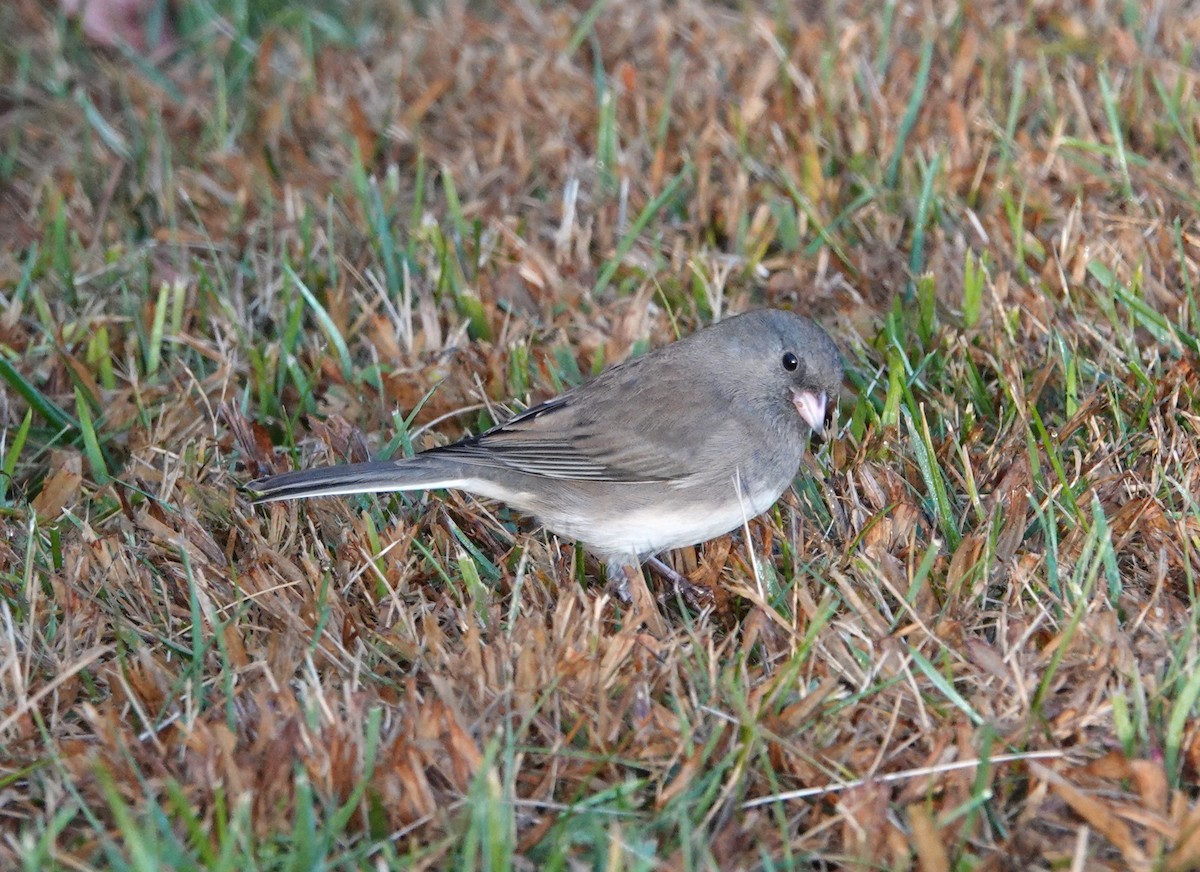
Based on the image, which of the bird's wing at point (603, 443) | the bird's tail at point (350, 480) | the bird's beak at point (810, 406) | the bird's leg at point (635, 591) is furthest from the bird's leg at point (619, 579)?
the bird's beak at point (810, 406)

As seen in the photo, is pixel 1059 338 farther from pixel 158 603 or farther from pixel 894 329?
pixel 158 603

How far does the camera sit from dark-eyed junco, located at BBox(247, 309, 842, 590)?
296cm

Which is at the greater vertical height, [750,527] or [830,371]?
[830,371]

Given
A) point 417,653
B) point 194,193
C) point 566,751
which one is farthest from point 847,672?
point 194,193

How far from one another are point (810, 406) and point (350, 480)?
1.02 metres

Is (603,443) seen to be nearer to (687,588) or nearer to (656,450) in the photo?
(656,450)

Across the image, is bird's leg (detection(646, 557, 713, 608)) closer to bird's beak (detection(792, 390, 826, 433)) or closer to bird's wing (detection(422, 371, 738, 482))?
bird's wing (detection(422, 371, 738, 482))

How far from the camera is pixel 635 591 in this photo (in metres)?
2.86

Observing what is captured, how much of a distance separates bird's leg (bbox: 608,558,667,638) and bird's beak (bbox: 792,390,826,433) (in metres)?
0.51

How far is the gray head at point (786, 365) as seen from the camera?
10.4 feet

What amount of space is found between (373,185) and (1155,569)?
2.63 meters

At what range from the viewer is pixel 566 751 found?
238 cm

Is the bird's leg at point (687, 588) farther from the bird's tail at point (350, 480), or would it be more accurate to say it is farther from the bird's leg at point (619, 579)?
the bird's tail at point (350, 480)

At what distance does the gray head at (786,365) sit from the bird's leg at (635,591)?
47 centimetres
